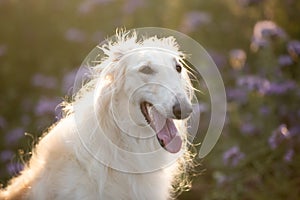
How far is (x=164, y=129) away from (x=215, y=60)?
416 centimetres

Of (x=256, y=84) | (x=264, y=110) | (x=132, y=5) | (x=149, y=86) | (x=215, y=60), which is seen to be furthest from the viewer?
(x=132, y=5)

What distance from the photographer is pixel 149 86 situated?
3.85 meters

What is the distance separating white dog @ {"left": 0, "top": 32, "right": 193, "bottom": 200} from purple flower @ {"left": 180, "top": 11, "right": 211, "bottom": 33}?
4001 mm

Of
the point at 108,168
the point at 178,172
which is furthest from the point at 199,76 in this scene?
the point at 108,168

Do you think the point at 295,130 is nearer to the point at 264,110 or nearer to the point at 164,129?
the point at 264,110

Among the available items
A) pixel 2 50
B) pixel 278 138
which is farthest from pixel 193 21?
pixel 278 138

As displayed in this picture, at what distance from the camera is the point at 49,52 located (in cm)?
878

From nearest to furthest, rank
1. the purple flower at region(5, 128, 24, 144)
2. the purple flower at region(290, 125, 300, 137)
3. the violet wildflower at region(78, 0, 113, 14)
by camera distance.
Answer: the purple flower at region(290, 125, 300, 137)
the purple flower at region(5, 128, 24, 144)
the violet wildflower at region(78, 0, 113, 14)

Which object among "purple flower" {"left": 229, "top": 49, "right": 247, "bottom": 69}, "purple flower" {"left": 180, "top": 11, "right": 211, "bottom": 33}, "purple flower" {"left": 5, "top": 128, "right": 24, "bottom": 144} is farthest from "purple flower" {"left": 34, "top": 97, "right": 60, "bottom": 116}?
"purple flower" {"left": 229, "top": 49, "right": 247, "bottom": 69}

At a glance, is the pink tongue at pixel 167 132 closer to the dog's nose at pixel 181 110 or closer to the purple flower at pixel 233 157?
the dog's nose at pixel 181 110

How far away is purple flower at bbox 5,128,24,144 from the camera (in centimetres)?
759

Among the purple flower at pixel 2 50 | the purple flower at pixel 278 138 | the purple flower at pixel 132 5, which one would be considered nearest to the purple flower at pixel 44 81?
the purple flower at pixel 2 50

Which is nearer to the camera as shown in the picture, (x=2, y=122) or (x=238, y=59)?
(x=238, y=59)

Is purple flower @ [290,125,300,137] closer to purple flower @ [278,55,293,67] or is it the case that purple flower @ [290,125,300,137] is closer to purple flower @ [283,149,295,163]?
purple flower @ [283,149,295,163]
